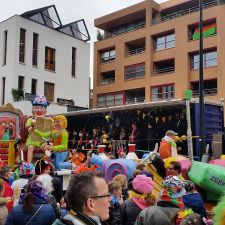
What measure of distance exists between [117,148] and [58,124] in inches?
233

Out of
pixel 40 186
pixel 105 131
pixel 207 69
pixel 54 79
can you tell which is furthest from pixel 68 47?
pixel 40 186

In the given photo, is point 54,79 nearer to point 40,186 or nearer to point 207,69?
point 207,69

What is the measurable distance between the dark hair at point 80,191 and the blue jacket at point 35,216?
72.1 inches

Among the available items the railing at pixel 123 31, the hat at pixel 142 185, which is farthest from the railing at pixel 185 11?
the hat at pixel 142 185

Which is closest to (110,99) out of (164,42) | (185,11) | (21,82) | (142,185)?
(164,42)

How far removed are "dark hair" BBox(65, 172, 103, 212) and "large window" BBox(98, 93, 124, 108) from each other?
4108 centimetres

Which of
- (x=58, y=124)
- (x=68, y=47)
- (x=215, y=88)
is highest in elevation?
(x=68, y=47)

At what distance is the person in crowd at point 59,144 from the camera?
11.1m

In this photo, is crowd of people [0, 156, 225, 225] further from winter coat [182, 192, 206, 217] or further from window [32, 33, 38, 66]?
window [32, 33, 38, 66]

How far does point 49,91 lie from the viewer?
3628 centimetres

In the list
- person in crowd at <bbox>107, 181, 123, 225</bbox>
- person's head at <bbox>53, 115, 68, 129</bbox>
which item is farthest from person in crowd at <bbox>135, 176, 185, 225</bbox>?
person's head at <bbox>53, 115, 68, 129</bbox>

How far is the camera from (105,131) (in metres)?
18.1

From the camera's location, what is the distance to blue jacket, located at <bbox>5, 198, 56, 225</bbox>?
4363 millimetres

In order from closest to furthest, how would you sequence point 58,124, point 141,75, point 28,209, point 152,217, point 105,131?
point 152,217, point 28,209, point 58,124, point 105,131, point 141,75
